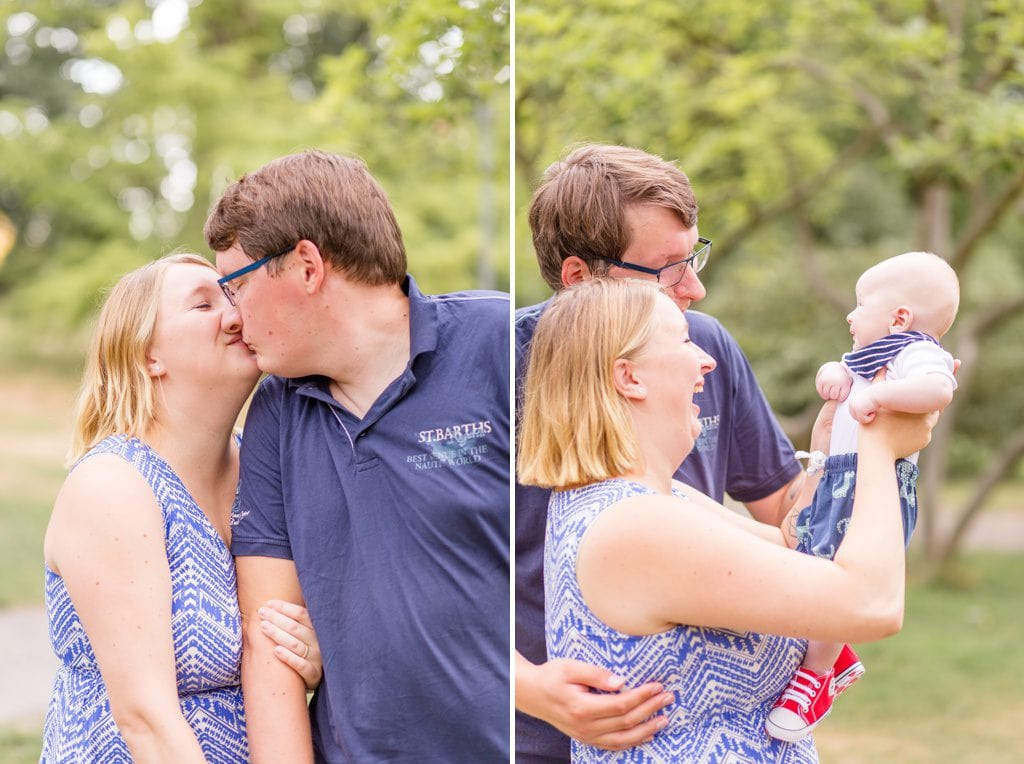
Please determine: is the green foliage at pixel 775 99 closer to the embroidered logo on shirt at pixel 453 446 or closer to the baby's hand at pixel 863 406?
the embroidered logo on shirt at pixel 453 446

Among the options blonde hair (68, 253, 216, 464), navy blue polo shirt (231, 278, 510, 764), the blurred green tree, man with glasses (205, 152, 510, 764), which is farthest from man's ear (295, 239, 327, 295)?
the blurred green tree

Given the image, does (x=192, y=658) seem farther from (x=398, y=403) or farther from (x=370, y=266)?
(x=370, y=266)

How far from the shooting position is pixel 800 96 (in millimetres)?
10234

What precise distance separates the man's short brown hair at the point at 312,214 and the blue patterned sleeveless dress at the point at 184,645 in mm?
444

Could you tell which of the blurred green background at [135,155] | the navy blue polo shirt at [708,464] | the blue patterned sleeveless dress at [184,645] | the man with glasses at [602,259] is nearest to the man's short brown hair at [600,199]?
the man with glasses at [602,259]

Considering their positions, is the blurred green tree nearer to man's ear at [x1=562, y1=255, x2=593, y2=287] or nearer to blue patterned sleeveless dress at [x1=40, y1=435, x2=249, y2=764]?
man's ear at [x1=562, y1=255, x2=593, y2=287]

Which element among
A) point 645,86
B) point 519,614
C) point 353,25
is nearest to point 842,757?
point 645,86

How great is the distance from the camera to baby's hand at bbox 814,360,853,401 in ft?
6.45

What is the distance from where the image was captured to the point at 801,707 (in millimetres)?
1844

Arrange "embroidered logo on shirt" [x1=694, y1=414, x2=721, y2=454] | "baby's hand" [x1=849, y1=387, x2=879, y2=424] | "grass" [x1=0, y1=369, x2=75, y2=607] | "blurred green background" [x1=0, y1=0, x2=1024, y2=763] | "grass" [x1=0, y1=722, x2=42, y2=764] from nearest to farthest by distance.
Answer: "baby's hand" [x1=849, y1=387, x2=879, y2=424], "embroidered logo on shirt" [x1=694, y1=414, x2=721, y2=454], "grass" [x1=0, y1=722, x2=42, y2=764], "blurred green background" [x1=0, y1=0, x2=1024, y2=763], "grass" [x1=0, y1=369, x2=75, y2=607]

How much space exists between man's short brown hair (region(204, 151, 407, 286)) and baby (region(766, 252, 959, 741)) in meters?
0.86

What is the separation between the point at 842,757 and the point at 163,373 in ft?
19.1

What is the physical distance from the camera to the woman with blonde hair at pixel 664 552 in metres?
1.69

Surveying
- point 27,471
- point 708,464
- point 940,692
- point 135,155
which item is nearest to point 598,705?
point 708,464
